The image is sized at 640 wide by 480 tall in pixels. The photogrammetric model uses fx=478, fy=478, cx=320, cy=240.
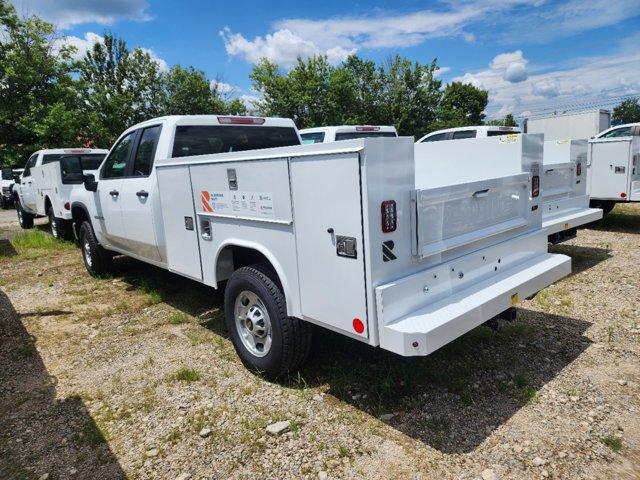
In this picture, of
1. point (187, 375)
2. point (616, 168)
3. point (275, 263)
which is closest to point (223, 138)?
point (275, 263)

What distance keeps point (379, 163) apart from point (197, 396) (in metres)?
2.27

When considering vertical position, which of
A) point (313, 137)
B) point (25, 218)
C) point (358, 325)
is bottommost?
point (25, 218)

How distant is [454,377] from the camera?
3.62m

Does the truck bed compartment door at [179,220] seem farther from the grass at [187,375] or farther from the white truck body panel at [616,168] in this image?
the white truck body panel at [616,168]

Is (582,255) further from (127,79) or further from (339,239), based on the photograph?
(127,79)

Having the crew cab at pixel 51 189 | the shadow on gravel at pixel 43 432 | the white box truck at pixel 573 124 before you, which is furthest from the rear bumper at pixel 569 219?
the white box truck at pixel 573 124

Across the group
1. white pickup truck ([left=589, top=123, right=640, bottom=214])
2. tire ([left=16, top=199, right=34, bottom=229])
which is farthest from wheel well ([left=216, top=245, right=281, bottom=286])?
tire ([left=16, top=199, right=34, bottom=229])

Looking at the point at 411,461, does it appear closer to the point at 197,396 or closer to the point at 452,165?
the point at 197,396

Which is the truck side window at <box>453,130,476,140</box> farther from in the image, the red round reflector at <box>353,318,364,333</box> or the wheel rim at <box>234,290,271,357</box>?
the red round reflector at <box>353,318,364,333</box>

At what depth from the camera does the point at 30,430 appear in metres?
3.35

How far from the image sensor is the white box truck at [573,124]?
73.6 feet

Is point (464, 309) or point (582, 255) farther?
point (582, 255)

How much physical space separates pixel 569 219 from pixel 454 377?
3.49m

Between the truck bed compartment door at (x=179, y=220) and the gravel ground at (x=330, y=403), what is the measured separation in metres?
0.79
